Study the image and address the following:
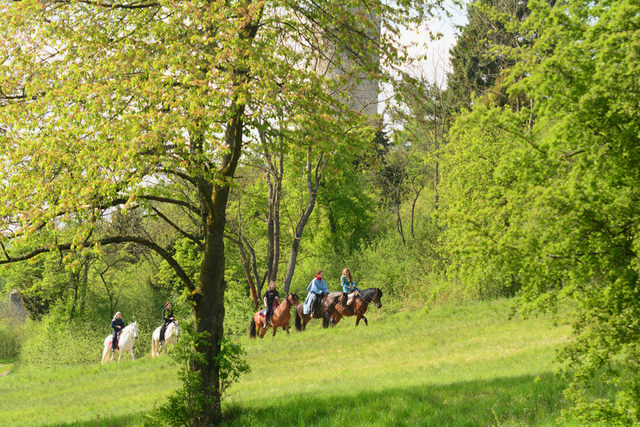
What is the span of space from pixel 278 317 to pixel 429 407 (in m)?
14.5

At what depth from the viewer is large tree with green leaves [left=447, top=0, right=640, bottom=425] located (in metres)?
5.15

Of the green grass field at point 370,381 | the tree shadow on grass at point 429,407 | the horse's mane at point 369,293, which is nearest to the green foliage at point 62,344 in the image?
the green grass field at point 370,381

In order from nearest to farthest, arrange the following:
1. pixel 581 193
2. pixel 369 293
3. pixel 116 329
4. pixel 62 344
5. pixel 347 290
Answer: pixel 581 193 → pixel 369 293 → pixel 347 290 → pixel 116 329 → pixel 62 344

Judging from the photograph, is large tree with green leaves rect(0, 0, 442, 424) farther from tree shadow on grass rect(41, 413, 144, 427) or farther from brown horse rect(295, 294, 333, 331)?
brown horse rect(295, 294, 333, 331)

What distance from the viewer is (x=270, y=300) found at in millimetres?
23391

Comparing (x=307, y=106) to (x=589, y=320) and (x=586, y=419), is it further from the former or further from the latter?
(x=586, y=419)

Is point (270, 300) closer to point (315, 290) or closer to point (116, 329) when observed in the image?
point (315, 290)

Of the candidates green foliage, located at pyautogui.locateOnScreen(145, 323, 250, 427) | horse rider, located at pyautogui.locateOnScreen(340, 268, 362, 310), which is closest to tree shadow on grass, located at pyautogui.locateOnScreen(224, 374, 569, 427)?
green foliage, located at pyautogui.locateOnScreen(145, 323, 250, 427)

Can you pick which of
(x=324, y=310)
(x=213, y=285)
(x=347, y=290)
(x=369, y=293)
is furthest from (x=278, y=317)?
(x=213, y=285)

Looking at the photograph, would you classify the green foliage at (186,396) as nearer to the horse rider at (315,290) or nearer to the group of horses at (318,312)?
the group of horses at (318,312)

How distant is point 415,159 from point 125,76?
32715 mm

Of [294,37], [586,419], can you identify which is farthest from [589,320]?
[294,37]

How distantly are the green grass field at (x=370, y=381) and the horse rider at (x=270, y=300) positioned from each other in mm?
967

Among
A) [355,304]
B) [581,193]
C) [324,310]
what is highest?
[581,193]
